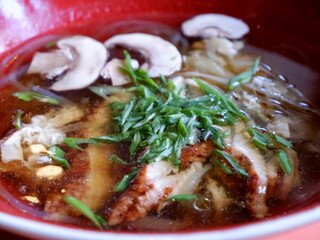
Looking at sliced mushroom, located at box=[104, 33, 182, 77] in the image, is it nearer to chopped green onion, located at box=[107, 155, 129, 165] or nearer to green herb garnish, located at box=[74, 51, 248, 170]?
green herb garnish, located at box=[74, 51, 248, 170]

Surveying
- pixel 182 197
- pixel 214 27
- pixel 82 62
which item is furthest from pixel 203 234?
pixel 214 27

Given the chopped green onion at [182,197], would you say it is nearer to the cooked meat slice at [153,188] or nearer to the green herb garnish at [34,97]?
the cooked meat slice at [153,188]

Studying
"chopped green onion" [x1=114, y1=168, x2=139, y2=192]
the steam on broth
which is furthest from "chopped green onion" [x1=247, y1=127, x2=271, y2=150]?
"chopped green onion" [x1=114, y1=168, x2=139, y2=192]

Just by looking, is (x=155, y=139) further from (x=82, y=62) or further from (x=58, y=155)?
(x=82, y=62)

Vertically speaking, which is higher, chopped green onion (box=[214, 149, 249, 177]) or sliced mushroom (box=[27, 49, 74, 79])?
sliced mushroom (box=[27, 49, 74, 79])

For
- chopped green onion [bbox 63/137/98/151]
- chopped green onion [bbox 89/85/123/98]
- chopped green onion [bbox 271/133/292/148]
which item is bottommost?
chopped green onion [bbox 271/133/292/148]

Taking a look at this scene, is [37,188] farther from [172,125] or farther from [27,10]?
[27,10]

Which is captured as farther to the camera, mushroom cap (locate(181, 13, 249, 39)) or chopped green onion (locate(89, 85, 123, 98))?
mushroom cap (locate(181, 13, 249, 39))
